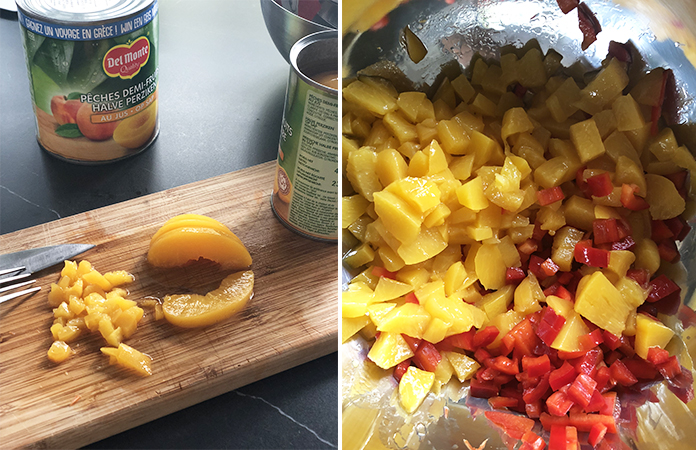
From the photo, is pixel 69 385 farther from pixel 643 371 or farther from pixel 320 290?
pixel 643 371

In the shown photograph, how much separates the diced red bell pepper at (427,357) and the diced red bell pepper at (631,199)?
48 centimetres

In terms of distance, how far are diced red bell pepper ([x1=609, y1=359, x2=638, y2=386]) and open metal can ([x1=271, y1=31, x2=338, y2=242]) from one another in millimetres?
720

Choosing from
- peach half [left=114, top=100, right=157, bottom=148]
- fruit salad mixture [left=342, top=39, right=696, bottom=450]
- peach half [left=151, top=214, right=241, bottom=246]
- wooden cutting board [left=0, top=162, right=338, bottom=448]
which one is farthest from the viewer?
peach half [left=114, top=100, right=157, bottom=148]

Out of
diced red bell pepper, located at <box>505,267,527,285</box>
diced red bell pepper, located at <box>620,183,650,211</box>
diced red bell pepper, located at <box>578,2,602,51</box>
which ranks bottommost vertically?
diced red bell pepper, located at <box>505,267,527,285</box>

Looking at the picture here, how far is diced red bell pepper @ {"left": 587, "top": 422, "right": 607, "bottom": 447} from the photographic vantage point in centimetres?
110

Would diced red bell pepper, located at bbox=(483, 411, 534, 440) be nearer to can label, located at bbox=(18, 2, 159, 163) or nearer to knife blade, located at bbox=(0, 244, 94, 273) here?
knife blade, located at bbox=(0, 244, 94, 273)

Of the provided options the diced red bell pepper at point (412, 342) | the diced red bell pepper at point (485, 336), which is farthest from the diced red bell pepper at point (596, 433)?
the diced red bell pepper at point (412, 342)

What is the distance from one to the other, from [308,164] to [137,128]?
0.60 meters

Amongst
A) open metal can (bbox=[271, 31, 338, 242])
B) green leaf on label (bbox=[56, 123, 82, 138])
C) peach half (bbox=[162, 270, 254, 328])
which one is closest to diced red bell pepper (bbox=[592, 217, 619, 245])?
open metal can (bbox=[271, 31, 338, 242])

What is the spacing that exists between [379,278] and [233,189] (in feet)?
2.18

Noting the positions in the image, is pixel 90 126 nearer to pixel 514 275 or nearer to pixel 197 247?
pixel 197 247

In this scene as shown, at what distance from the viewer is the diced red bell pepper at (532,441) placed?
1100 millimetres

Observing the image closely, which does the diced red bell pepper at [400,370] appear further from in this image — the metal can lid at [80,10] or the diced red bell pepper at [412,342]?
the metal can lid at [80,10]

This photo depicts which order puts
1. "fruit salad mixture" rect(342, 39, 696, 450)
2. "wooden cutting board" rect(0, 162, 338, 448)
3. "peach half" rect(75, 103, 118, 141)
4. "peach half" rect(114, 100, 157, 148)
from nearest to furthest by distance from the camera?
1. "fruit salad mixture" rect(342, 39, 696, 450)
2. "wooden cutting board" rect(0, 162, 338, 448)
3. "peach half" rect(75, 103, 118, 141)
4. "peach half" rect(114, 100, 157, 148)
